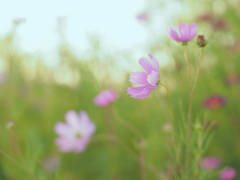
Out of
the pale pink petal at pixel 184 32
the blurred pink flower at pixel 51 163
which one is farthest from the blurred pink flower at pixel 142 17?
the pale pink petal at pixel 184 32

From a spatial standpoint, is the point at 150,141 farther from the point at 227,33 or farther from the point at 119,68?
the point at 227,33

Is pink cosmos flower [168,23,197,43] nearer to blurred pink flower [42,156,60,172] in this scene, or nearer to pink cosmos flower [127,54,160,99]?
pink cosmos flower [127,54,160,99]

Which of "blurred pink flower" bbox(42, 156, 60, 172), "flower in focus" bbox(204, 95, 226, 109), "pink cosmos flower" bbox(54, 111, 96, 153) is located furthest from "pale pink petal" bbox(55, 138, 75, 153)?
"flower in focus" bbox(204, 95, 226, 109)

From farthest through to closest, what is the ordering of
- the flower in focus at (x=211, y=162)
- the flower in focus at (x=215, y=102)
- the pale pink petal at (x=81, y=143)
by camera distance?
1. the flower in focus at (x=215, y=102)
2. the flower in focus at (x=211, y=162)
3. the pale pink petal at (x=81, y=143)

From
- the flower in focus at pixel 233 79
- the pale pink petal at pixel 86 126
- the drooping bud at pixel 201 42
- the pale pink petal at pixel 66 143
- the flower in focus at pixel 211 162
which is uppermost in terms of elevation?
the flower in focus at pixel 233 79

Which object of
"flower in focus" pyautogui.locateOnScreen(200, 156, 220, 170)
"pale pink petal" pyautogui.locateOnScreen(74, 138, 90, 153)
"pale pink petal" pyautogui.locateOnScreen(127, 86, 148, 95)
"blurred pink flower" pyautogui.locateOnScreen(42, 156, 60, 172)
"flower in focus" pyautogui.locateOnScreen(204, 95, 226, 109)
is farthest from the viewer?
"blurred pink flower" pyautogui.locateOnScreen(42, 156, 60, 172)

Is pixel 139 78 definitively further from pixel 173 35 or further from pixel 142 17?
pixel 142 17

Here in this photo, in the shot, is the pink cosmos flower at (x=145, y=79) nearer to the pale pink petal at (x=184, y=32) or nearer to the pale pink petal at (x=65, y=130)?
the pale pink petal at (x=184, y=32)

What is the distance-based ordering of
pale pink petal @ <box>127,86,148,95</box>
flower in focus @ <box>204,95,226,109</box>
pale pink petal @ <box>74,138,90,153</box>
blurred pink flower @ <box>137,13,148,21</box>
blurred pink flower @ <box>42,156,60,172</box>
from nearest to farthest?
1. pale pink petal @ <box>127,86,148,95</box>
2. pale pink petal @ <box>74,138,90,153</box>
3. flower in focus @ <box>204,95,226,109</box>
4. blurred pink flower @ <box>42,156,60,172</box>
5. blurred pink flower @ <box>137,13,148,21</box>

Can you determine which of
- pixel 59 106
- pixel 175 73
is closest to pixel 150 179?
pixel 175 73

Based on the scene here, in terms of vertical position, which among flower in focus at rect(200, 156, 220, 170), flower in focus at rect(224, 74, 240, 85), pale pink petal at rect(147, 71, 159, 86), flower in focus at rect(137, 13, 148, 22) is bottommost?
pale pink petal at rect(147, 71, 159, 86)
